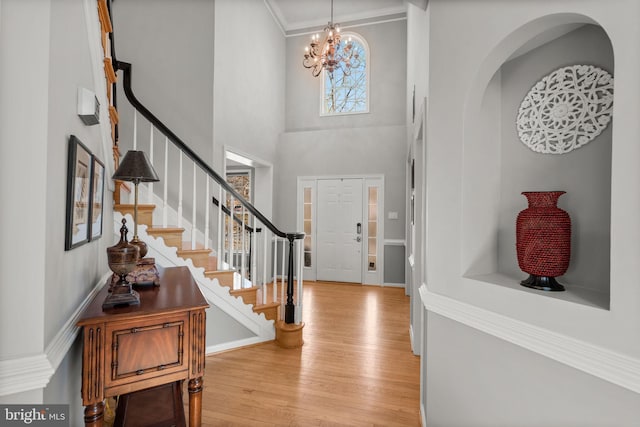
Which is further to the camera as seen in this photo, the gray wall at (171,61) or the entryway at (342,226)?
the entryway at (342,226)

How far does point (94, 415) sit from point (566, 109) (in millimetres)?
2469

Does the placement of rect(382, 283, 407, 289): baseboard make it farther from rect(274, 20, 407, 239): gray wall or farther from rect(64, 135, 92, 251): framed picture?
rect(64, 135, 92, 251): framed picture

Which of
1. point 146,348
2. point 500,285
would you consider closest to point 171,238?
point 146,348

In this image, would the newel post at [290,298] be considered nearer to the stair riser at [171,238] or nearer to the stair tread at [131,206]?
the stair riser at [171,238]

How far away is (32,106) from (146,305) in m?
0.94

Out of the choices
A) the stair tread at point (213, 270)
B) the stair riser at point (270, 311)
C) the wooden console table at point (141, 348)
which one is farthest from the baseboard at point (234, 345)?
the wooden console table at point (141, 348)

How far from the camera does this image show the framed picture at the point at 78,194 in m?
1.29

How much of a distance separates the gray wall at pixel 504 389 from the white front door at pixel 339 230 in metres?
4.07

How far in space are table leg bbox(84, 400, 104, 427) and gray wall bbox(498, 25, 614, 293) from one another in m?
2.05

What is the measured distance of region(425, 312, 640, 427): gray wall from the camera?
1.07 meters

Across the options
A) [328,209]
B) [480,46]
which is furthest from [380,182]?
[480,46]

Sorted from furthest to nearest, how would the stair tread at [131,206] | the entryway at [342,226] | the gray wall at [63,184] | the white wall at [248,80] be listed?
1. the entryway at [342,226]
2. the white wall at [248,80]
3. the stair tread at [131,206]
4. the gray wall at [63,184]

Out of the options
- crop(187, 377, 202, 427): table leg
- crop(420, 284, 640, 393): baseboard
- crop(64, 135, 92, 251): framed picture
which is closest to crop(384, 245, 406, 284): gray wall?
crop(420, 284, 640, 393): baseboard

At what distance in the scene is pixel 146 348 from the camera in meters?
1.42
